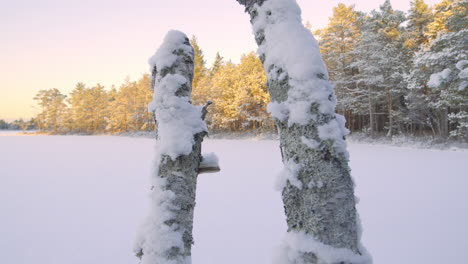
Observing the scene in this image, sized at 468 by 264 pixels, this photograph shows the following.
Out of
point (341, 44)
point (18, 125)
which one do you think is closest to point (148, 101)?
point (341, 44)

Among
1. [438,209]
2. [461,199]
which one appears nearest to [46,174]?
[438,209]

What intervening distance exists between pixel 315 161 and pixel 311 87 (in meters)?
0.33

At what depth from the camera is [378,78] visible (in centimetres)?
1822

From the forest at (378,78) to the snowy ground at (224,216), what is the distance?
195 inches

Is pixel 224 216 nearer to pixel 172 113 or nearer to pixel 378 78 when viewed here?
pixel 172 113

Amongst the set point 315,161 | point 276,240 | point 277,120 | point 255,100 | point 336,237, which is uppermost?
point 255,100

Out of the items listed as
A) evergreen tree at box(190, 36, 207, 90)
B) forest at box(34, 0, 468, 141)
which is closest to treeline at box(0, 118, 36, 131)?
forest at box(34, 0, 468, 141)

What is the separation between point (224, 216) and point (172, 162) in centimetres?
338

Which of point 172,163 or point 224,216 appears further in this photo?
point 224,216

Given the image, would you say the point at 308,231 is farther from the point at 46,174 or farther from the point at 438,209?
the point at 46,174

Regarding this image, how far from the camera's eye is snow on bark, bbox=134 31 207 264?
150 centimetres

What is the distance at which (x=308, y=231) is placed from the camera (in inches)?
44.3

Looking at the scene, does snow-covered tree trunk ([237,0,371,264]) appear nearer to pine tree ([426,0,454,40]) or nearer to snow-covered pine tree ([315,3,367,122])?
pine tree ([426,0,454,40])

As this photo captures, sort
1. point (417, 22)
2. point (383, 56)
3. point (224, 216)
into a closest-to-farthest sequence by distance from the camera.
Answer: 1. point (224, 216)
2. point (383, 56)
3. point (417, 22)
